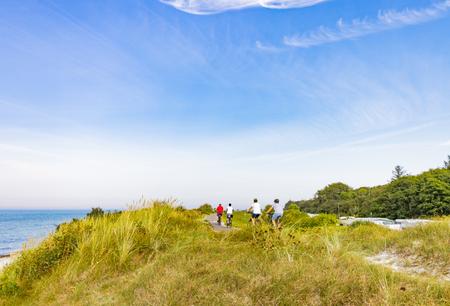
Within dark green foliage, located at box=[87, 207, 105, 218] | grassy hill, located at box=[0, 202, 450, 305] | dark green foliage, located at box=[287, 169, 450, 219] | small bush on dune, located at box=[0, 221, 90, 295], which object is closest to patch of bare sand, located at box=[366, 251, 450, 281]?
grassy hill, located at box=[0, 202, 450, 305]

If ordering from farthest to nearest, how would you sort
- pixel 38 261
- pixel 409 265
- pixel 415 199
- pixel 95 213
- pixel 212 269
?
pixel 415 199 < pixel 95 213 < pixel 38 261 < pixel 409 265 < pixel 212 269

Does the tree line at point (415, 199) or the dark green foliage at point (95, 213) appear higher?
the tree line at point (415, 199)

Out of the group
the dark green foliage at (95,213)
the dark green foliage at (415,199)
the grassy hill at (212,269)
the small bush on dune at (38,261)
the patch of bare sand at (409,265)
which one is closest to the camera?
the grassy hill at (212,269)

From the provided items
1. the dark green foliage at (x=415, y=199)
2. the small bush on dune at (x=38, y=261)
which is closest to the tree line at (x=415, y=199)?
the dark green foliage at (x=415, y=199)

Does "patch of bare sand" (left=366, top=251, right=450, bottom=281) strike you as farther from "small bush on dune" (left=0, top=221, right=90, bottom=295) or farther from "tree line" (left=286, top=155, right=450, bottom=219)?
"tree line" (left=286, top=155, right=450, bottom=219)

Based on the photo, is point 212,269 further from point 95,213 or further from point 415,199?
point 415,199

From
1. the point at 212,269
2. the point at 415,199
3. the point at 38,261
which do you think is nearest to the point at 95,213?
the point at 38,261

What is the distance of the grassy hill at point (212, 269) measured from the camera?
178 inches

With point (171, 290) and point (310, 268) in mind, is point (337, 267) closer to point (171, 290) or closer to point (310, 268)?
point (310, 268)

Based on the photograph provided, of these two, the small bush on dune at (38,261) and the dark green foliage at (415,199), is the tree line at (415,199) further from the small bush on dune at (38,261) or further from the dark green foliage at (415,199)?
the small bush on dune at (38,261)

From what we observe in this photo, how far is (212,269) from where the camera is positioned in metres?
5.57

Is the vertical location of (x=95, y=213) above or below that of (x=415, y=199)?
below

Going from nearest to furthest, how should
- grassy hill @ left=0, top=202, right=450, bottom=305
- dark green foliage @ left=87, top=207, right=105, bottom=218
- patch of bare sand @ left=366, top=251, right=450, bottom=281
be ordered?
grassy hill @ left=0, top=202, right=450, bottom=305 < patch of bare sand @ left=366, top=251, right=450, bottom=281 < dark green foliage @ left=87, top=207, right=105, bottom=218

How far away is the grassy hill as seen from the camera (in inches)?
178
